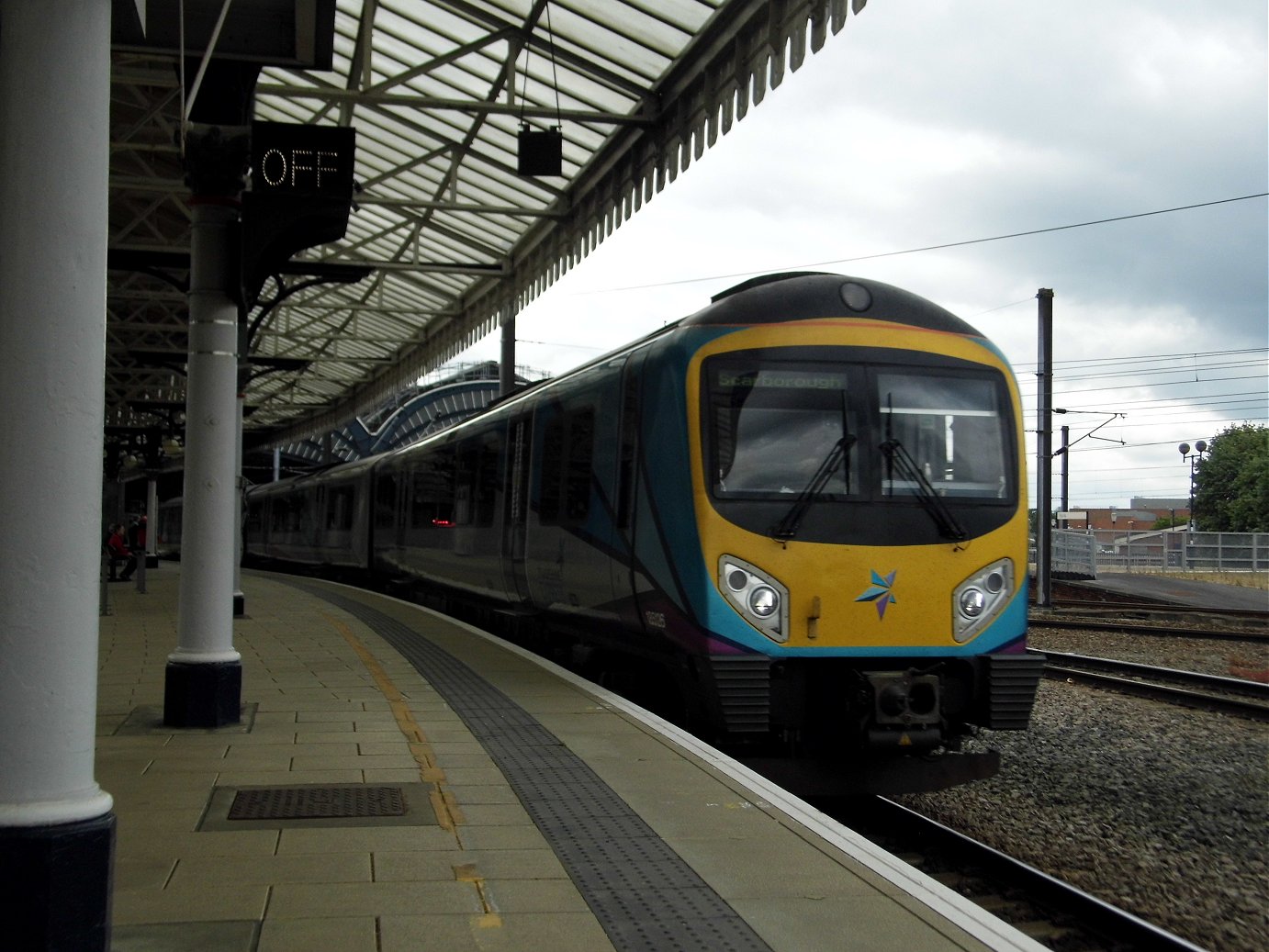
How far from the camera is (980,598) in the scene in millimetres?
7656

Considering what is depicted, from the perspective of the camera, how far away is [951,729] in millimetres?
7633

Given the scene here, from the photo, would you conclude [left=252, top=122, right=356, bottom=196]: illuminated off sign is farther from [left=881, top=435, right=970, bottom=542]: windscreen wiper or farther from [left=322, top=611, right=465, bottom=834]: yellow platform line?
[left=881, top=435, right=970, bottom=542]: windscreen wiper

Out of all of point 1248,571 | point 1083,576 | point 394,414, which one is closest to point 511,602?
point 1083,576

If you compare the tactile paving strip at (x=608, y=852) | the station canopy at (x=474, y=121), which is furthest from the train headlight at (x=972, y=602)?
the station canopy at (x=474, y=121)

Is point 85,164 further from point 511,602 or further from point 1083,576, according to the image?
point 1083,576

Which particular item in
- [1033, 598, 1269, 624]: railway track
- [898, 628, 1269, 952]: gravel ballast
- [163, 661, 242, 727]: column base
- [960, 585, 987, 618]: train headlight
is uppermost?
[960, 585, 987, 618]: train headlight

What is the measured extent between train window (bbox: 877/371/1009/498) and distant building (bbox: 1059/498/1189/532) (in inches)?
3458

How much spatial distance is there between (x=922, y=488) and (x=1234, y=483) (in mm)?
60881

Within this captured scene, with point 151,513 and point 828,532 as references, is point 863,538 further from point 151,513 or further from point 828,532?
point 151,513

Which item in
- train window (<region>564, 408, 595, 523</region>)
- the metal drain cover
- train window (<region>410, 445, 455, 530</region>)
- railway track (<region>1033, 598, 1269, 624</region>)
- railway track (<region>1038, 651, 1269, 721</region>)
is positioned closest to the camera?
the metal drain cover

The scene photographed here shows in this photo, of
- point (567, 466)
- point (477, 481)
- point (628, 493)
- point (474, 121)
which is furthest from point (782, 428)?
point (474, 121)

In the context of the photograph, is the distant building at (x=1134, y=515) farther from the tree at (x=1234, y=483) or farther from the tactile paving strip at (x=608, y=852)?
the tactile paving strip at (x=608, y=852)

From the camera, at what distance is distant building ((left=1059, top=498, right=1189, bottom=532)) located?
97.8 metres

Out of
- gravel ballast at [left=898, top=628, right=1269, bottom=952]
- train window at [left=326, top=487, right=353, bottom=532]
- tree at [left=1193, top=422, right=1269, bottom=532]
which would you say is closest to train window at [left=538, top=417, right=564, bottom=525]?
gravel ballast at [left=898, top=628, right=1269, bottom=952]
